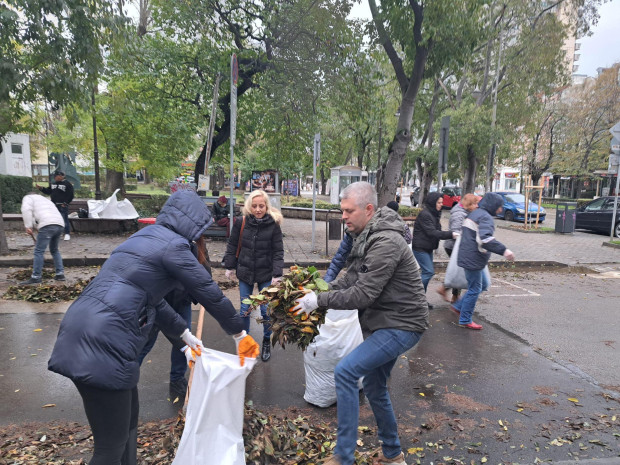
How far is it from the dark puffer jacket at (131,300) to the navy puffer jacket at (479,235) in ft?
13.1

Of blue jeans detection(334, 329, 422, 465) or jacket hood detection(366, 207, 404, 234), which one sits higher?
jacket hood detection(366, 207, 404, 234)

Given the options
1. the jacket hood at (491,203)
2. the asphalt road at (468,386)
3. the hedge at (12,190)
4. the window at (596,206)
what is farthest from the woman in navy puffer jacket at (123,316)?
the window at (596,206)

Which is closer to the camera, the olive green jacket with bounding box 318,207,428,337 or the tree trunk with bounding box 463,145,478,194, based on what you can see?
the olive green jacket with bounding box 318,207,428,337

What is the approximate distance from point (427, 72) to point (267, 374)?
906 centimetres

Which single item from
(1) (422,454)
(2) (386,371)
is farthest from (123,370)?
(1) (422,454)

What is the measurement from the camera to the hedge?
55.9ft

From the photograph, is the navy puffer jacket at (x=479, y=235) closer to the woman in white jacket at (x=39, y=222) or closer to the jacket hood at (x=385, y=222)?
the jacket hood at (x=385, y=222)

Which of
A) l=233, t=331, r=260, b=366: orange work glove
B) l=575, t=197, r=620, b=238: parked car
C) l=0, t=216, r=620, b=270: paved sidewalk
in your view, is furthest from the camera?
l=575, t=197, r=620, b=238: parked car

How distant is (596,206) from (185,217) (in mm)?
19761

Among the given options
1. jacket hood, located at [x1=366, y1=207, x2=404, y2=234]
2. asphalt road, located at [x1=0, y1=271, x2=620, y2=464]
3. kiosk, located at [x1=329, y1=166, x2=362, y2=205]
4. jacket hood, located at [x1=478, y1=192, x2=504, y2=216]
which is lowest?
asphalt road, located at [x1=0, y1=271, x2=620, y2=464]

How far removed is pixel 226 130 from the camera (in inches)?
560

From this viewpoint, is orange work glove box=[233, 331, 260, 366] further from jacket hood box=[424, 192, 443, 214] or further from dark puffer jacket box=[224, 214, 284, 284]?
jacket hood box=[424, 192, 443, 214]

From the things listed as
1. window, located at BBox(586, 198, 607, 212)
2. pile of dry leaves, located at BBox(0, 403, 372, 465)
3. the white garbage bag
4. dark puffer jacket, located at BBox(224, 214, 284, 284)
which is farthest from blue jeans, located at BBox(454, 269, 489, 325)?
window, located at BBox(586, 198, 607, 212)

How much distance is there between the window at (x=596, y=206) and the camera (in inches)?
683
